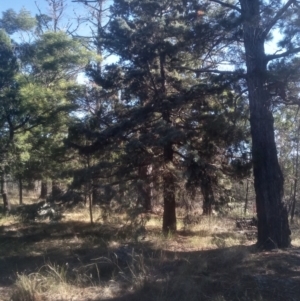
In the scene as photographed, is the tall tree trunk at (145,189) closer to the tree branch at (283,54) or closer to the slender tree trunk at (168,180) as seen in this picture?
the slender tree trunk at (168,180)

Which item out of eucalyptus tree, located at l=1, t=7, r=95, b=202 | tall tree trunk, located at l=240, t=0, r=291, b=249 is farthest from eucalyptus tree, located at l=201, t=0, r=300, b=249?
eucalyptus tree, located at l=1, t=7, r=95, b=202

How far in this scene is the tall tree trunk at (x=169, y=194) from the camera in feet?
54.3

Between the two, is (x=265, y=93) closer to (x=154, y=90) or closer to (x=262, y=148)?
(x=262, y=148)

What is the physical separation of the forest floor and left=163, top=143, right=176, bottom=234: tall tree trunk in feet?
4.12

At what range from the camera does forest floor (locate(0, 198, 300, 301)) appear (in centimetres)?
933

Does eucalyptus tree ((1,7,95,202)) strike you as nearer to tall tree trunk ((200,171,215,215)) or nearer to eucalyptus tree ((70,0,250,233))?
eucalyptus tree ((70,0,250,233))

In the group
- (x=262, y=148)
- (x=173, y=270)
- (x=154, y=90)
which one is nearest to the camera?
(x=173, y=270)

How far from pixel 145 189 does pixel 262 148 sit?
15.4 ft

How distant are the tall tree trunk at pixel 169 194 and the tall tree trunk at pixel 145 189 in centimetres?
57

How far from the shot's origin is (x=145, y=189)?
16.3 metres

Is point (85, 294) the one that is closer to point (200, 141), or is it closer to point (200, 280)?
point (200, 280)

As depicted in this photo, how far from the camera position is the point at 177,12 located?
16219 millimetres

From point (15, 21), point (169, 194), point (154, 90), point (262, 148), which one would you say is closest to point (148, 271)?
point (262, 148)

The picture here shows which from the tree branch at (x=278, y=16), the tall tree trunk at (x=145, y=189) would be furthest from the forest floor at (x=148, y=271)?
the tree branch at (x=278, y=16)
